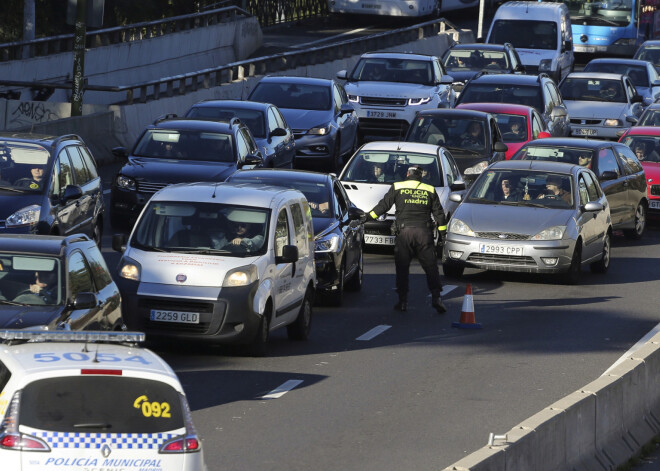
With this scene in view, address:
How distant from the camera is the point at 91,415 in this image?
322 inches

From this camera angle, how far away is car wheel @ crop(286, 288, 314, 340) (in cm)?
1642

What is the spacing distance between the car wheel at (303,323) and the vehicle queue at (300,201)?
3 centimetres

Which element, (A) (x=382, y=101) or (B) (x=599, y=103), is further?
(B) (x=599, y=103)

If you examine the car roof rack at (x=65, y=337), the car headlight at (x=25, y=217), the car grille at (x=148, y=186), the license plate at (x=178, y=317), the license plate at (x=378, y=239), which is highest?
the car roof rack at (x=65, y=337)

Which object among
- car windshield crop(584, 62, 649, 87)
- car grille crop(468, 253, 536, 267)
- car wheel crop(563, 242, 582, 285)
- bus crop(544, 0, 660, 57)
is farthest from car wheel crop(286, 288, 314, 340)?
bus crop(544, 0, 660, 57)

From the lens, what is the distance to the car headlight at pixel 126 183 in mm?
23453

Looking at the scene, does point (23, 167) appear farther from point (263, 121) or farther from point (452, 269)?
point (263, 121)

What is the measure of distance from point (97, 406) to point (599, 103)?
31971 mm

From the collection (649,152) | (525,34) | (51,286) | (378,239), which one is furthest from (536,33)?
(51,286)

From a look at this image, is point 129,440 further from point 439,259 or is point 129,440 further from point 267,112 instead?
point 267,112

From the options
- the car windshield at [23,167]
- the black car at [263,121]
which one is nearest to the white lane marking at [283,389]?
the car windshield at [23,167]

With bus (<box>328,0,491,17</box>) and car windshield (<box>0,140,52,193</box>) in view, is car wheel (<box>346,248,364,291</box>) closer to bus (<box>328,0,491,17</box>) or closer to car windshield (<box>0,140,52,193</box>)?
car windshield (<box>0,140,52,193</box>)

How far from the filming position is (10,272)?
12.4 m

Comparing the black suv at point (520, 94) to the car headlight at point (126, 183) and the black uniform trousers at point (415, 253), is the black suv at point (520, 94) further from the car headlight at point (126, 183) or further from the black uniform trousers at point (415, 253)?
the black uniform trousers at point (415, 253)
